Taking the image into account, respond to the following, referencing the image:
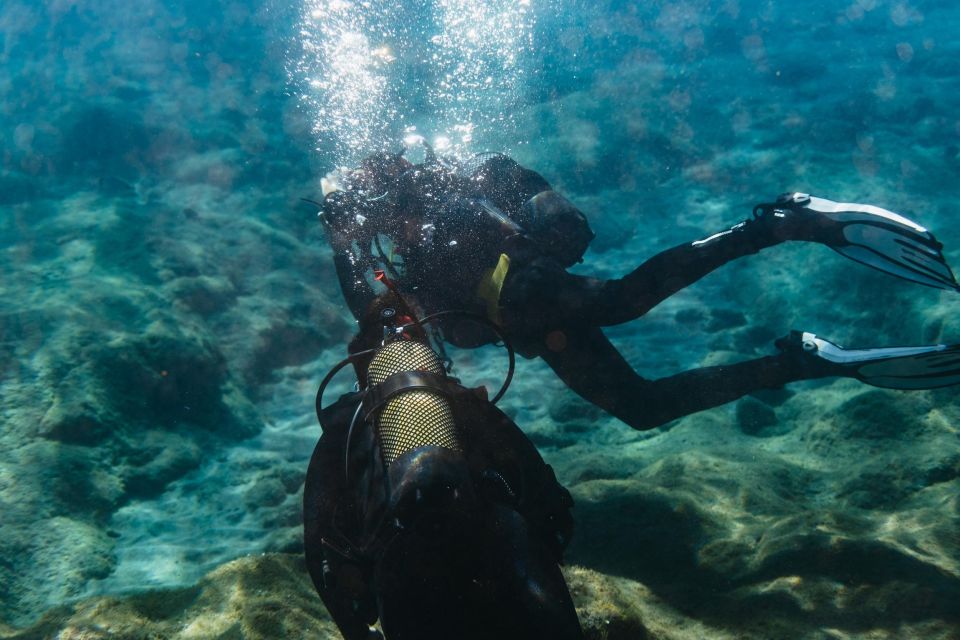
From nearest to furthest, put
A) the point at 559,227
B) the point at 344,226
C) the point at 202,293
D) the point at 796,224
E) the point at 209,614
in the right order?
the point at 209,614
the point at 796,224
the point at 559,227
the point at 344,226
the point at 202,293

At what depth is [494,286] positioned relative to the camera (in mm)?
4016

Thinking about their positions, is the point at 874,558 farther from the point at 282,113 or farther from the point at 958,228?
the point at 282,113

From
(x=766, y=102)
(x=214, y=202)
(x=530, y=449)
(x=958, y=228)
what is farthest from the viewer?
(x=766, y=102)

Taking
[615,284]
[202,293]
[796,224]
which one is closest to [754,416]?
[796,224]

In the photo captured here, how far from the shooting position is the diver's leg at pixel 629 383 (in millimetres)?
4039

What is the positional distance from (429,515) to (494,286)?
Result: 8.58 feet

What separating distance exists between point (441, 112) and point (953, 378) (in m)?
19.8

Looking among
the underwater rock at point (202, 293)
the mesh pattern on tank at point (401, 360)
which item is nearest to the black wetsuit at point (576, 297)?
the mesh pattern on tank at point (401, 360)

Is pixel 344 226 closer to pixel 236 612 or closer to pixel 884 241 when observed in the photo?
pixel 236 612

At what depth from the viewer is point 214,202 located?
14047 millimetres

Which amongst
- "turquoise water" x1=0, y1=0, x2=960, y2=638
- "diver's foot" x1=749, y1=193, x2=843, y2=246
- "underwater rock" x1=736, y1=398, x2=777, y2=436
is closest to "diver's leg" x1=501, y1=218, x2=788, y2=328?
"diver's foot" x1=749, y1=193, x2=843, y2=246

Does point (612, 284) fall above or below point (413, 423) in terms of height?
above

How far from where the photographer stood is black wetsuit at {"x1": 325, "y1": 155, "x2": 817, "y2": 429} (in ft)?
12.9

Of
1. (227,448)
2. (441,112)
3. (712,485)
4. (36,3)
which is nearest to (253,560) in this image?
(712,485)
